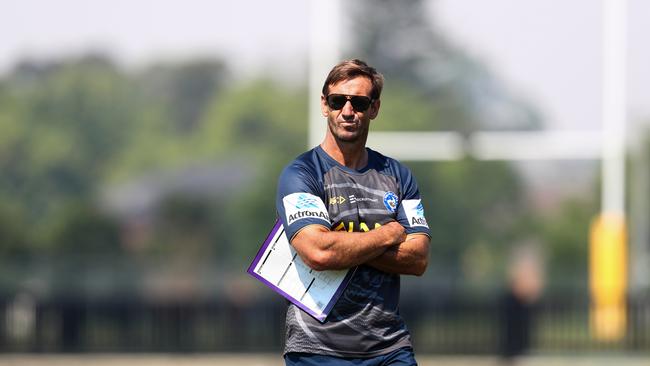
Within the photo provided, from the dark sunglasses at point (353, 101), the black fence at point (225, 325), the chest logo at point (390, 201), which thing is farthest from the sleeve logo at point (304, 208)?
the black fence at point (225, 325)

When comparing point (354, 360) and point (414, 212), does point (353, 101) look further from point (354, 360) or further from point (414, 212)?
point (354, 360)

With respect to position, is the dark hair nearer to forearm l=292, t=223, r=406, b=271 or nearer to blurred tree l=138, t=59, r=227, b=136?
forearm l=292, t=223, r=406, b=271

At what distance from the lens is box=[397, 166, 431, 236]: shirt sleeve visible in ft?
20.2

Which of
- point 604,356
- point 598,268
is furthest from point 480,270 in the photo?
point 604,356

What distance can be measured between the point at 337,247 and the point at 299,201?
0.77ft

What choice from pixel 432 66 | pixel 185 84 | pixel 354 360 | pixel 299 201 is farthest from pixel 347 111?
pixel 185 84

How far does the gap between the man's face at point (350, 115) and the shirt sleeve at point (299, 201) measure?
0.20 m

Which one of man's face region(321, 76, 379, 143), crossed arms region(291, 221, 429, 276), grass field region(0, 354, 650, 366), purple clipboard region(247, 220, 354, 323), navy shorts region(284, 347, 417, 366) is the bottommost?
grass field region(0, 354, 650, 366)

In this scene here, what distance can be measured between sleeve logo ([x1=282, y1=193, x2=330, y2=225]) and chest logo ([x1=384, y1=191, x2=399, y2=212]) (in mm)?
250

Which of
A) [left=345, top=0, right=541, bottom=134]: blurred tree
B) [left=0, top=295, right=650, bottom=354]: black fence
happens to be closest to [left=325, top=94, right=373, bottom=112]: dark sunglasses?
[left=0, top=295, right=650, bottom=354]: black fence

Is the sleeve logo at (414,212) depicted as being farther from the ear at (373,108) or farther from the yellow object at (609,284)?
the yellow object at (609,284)

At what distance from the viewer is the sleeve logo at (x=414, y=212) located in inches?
243

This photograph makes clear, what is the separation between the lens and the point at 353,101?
6.00 meters

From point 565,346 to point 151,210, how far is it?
153 feet
